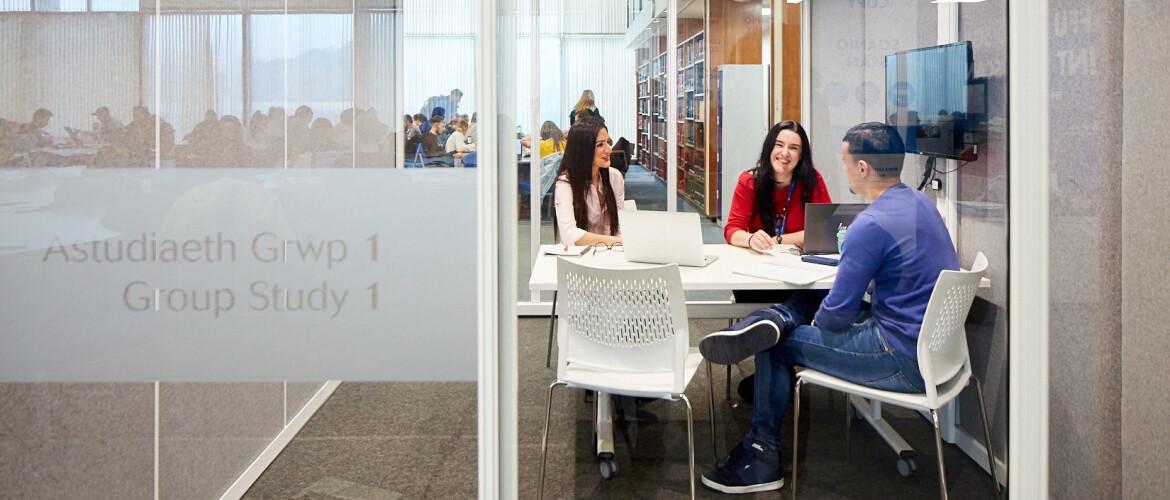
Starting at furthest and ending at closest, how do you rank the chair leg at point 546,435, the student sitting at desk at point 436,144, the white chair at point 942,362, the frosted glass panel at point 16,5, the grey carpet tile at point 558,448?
the chair leg at point 546,435 → the white chair at point 942,362 → the grey carpet tile at point 558,448 → the student sitting at desk at point 436,144 → the frosted glass panel at point 16,5

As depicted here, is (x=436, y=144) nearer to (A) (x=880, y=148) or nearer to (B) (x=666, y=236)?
(B) (x=666, y=236)

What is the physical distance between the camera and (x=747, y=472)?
251 centimetres

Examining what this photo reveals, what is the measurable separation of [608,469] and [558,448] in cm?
20

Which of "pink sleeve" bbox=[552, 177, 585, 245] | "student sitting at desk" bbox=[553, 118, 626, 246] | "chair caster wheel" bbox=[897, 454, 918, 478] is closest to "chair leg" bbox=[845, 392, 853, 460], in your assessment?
"chair caster wheel" bbox=[897, 454, 918, 478]

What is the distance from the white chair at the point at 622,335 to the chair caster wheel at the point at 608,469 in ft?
0.70

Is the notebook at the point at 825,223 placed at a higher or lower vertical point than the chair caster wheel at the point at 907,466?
higher

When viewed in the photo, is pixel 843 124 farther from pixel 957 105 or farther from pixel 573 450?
pixel 573 450

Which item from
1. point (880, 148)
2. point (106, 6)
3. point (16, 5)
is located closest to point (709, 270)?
point (880, 148)

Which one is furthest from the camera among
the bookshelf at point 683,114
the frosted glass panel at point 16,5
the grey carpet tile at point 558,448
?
the bookshelf at point 683,114

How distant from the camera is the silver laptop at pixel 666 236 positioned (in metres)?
2.53

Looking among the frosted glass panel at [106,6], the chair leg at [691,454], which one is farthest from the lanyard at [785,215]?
the frosted glass panel at [106,6]

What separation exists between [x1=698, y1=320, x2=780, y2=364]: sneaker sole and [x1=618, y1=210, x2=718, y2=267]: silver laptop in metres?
0.23

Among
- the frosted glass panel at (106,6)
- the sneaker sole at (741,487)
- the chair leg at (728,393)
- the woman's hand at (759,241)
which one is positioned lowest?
the sneaker sole at (741,487)

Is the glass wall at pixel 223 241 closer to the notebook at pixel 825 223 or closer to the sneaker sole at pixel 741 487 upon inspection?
the sneaker sole at pixel 741 487
